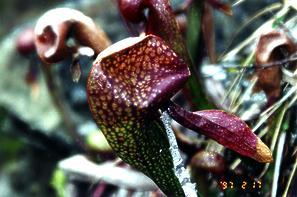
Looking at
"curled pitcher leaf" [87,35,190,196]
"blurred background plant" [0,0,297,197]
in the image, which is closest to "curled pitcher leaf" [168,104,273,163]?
"curled pitcher leaf" [87,35,190,196]

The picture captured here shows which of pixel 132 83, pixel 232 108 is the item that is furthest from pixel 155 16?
pixel 232 108

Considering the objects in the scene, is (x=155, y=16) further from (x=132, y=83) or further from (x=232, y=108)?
(x=232, y=108)

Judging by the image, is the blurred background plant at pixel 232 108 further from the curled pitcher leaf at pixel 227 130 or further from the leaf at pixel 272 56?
the curled pitcher leaf at pixel 227 130

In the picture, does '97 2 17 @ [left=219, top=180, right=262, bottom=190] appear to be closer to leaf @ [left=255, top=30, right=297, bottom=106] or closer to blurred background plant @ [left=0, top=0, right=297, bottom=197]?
blurred background plant @ [left=0, top=0, right=297, bottom=197]

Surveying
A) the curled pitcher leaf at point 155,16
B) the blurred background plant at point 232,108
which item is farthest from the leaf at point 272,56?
the curled pitcher leaf at point 155,16

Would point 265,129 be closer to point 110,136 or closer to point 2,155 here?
point 110,136

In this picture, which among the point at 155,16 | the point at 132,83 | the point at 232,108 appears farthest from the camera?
the point at 232,108
